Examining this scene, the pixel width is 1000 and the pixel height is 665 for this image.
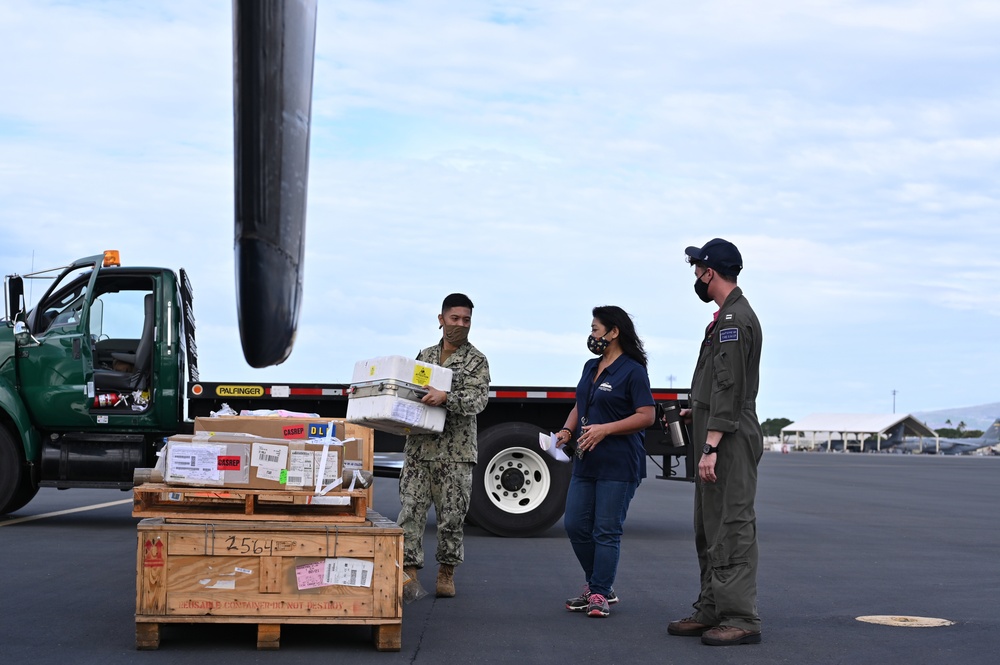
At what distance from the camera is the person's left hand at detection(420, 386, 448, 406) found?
22.8 feet

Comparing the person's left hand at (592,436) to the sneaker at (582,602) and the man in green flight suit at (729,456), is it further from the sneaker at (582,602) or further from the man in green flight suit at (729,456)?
the sneaker at (582,602)

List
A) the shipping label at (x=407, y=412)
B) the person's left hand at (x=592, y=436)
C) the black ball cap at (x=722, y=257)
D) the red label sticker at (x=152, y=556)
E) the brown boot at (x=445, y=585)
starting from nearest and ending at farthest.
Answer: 1. the red label sticker at (x=152, y=556)
2. the black ball cap at (x=722, y=257)
3. the shipping label at (x=407, y=412)
4. the person's left hand at (x=592, y=436)
5. the brown boot at (x=445, y=585)

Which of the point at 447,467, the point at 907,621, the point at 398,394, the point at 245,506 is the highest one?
the point at 398,394

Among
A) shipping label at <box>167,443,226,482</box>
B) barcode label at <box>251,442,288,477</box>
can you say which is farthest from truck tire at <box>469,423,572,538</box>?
shipping label at <box>167,443,226,482</box>

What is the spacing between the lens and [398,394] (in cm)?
684

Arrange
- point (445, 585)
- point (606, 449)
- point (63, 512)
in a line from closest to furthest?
point (606, 449)
point (445, 585)
point (63, 512)

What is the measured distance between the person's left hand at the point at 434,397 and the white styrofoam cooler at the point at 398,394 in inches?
1.1

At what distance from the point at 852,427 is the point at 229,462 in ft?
530

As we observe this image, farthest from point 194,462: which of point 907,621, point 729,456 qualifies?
point 907,621

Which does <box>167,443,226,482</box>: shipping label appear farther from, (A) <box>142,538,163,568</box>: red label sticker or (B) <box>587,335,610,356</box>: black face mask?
(B) <box>587,335,610,356</box>: black face mask

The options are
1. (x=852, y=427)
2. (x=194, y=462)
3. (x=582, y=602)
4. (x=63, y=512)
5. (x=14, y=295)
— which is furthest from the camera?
(x=852, y=427)

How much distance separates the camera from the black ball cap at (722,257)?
21.3 ft

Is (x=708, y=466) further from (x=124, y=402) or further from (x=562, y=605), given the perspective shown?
(x=124, y=402)

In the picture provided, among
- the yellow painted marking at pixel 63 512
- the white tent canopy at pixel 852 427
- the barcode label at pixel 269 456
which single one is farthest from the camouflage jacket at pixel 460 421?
the white tent canopy at pixel 852 427
